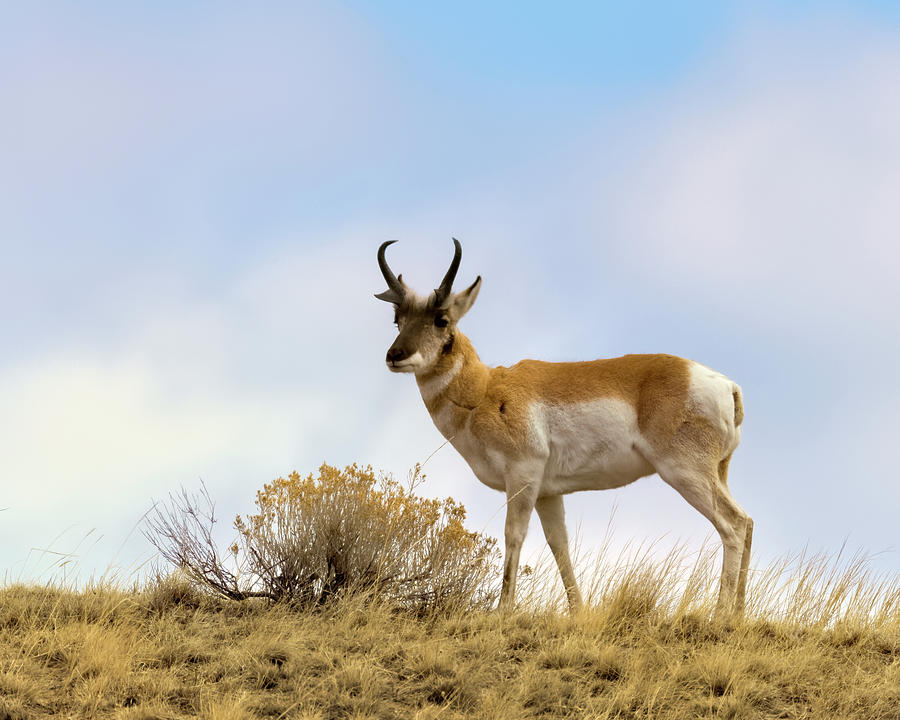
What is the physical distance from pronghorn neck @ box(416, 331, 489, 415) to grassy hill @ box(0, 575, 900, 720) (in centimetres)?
221

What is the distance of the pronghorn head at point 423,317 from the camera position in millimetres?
10087

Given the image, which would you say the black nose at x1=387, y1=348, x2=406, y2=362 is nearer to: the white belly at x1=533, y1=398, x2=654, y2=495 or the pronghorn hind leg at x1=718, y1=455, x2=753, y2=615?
the white belly at x1=533, y1=398, x2=654, y2=495

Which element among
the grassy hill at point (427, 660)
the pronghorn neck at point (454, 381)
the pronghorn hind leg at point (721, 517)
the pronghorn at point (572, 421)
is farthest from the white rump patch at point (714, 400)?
the pronghorn neck at point (454, 381)

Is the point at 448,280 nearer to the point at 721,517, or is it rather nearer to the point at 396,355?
the point at 396,355

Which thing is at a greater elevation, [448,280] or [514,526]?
[448,280]

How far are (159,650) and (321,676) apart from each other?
1.64m

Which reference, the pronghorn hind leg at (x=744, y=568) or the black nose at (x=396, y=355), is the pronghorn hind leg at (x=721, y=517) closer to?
the pronghorn hind leg at (x=744, y=568)

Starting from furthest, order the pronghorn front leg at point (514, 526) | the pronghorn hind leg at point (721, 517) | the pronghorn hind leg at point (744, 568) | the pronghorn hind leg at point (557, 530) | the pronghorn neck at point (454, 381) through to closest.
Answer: the pronghorn hind leg at point (557, 530) < the pronghorn neck at point (454, 381) < the pronghorn hind leg at point (744, 568) < the pronghorn front leg at point (514, 526) < the pronghorn hind leg at point (721, 517)

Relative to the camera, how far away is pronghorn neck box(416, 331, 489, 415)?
408 inches

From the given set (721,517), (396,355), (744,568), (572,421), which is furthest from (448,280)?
(744,568)

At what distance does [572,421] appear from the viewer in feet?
33.2

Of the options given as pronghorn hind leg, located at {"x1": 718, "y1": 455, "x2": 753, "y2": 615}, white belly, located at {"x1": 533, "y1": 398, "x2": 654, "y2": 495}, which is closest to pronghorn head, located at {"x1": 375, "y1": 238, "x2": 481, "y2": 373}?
white belly, located at {"x1": 533, "y1": 398, "x2": 654, "y2": 495}

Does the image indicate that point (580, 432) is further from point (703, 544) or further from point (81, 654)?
point (81, 654)

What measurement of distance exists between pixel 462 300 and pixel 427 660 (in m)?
3.88
